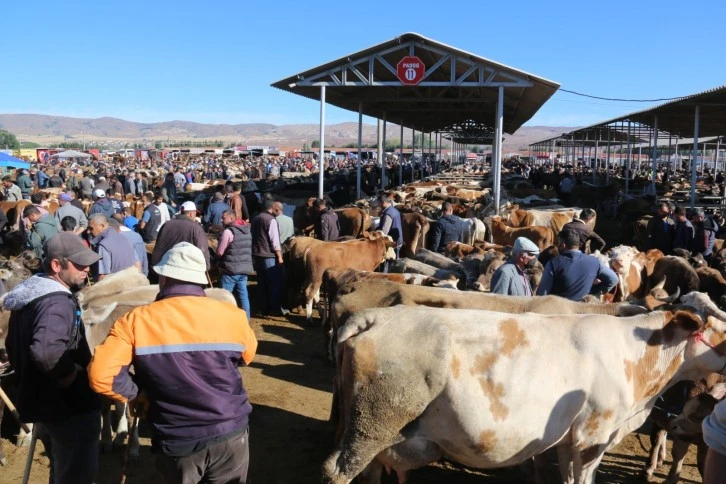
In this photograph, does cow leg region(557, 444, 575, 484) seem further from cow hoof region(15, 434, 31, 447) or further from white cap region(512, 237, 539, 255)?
cow hoof region(15, 434, 31, 447)

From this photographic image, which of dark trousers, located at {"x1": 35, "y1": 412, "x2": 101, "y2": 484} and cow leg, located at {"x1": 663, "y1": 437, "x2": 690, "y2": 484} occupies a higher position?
dark trousers, located at {"x1": 35, "y1": 412, "x2": 101, "y2": 484}

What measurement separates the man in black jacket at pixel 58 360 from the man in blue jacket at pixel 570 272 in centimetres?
456

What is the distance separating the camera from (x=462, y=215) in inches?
637

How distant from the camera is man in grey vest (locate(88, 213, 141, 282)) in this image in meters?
7.30

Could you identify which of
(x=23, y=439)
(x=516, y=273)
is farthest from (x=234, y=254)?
(x=516, y=273)

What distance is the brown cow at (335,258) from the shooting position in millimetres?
10039

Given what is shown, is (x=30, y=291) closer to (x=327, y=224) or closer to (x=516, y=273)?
(x=516, y=273)

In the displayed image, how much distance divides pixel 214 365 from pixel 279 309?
7.26m

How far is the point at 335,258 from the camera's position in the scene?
10.1 metres

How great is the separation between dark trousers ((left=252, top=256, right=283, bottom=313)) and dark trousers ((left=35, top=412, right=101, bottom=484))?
20.8ft

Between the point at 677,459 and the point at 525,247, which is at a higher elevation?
the point at 525,247

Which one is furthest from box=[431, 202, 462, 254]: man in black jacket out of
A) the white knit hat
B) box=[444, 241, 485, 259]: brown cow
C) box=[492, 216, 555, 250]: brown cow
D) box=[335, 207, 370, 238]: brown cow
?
the white knit hat

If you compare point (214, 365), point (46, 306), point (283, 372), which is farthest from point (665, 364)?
point (283, 372)

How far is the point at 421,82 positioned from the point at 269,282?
23.2ft
